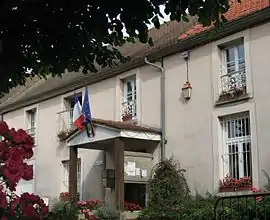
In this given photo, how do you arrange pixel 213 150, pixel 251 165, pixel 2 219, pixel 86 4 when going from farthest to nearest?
pixel 213 150 → pixel 251 165 → pixel 86 4 → pixel 2 219

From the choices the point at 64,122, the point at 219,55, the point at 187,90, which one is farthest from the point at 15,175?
the point at 64,122

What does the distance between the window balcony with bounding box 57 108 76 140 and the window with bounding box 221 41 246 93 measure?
7.32 metres

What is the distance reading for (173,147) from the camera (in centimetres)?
1518

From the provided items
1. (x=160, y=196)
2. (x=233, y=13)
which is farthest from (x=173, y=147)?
(x=233, y=13)

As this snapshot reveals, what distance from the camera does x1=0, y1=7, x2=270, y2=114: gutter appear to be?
13.3 m

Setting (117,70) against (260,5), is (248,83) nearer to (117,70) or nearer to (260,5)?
(260,5)

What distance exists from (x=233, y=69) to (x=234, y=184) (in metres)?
3.01

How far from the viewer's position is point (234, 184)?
1312 centimetres

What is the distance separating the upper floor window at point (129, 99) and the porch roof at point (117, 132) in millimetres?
1167

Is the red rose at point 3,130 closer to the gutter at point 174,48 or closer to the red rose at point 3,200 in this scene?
the red rose at point 3,200

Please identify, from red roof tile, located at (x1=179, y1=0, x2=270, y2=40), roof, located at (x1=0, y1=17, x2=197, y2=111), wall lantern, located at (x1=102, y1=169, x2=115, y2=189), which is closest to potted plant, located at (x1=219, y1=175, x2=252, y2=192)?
wall lantern, located at (x1=102, y1=169, x2=115, y2=189)

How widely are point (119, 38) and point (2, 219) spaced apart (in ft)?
11.4

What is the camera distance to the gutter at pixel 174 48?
13313 millimetres

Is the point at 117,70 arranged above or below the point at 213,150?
above
